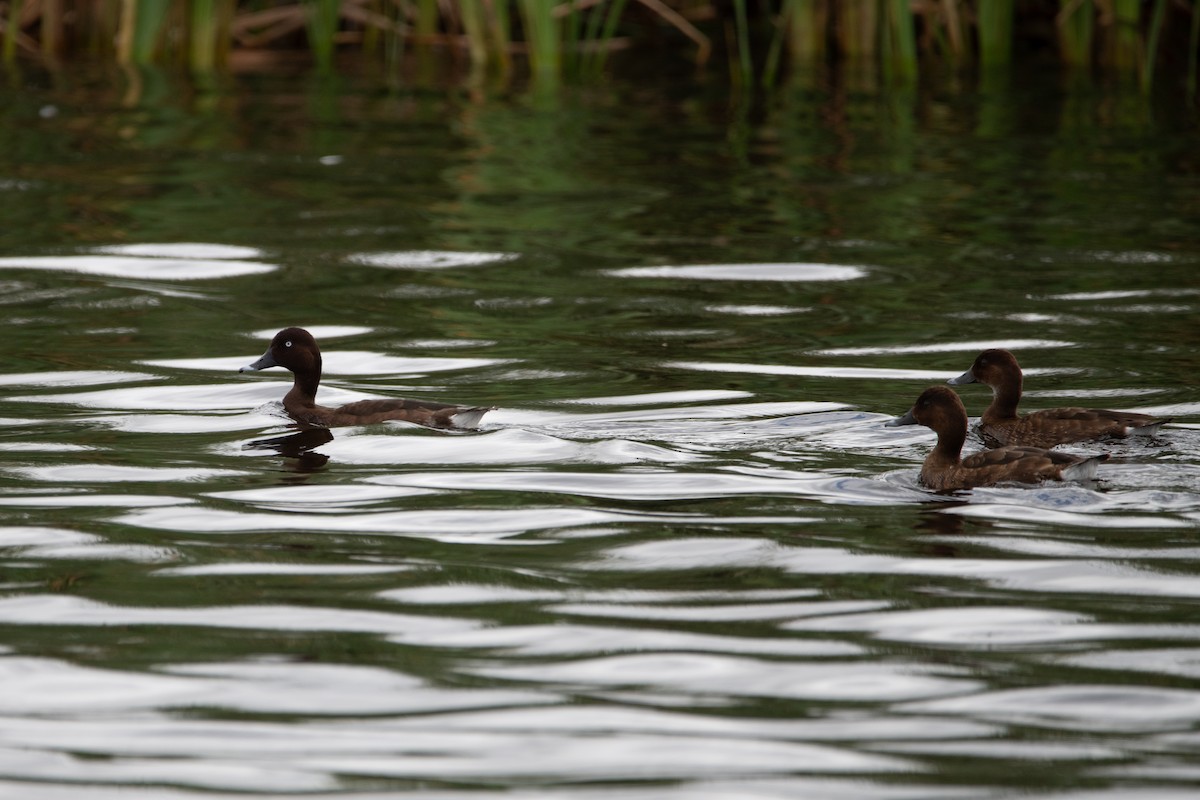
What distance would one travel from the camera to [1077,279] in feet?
41.2

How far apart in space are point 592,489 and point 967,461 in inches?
59.9

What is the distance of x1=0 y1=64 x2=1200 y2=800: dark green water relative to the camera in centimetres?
509

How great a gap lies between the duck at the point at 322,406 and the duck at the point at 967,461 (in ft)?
6.46

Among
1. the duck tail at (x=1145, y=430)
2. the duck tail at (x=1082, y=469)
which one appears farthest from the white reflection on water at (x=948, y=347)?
the duck tail at (x=1082, y=469)

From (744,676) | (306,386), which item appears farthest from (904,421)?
(744,676)

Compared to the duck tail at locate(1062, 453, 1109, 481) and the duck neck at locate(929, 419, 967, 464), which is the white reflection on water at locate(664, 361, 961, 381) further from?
the duck tail at locate(1062, 453, 1109, 481)

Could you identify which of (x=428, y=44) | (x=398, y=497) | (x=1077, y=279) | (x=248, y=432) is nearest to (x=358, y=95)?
(x=428, y=44)

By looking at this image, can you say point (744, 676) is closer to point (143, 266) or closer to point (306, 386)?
point (306, 386)

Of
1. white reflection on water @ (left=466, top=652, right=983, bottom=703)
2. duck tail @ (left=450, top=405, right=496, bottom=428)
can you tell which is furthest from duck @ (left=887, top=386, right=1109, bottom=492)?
white reflection on water @ (left=466, top=652, right=983, bottom=703)

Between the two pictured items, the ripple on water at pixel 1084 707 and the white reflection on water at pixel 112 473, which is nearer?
the ripple on water at pixel 1084 707

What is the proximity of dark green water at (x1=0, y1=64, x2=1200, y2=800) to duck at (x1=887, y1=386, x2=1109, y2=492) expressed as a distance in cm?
9

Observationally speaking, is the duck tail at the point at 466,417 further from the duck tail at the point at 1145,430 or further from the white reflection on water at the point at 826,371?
the duck tail at the point at 1145,430

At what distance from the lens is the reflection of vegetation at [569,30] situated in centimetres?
1931

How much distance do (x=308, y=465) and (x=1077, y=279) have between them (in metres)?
6.07
